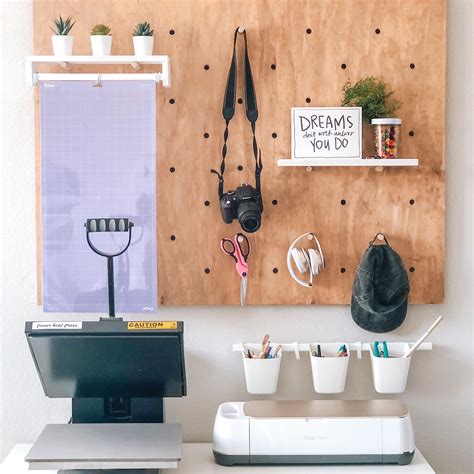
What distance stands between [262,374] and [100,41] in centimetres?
90

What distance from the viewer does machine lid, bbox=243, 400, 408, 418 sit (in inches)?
82.8

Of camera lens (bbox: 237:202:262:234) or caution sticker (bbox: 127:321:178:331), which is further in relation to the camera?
camera lens (bbox: 237:202:262:234)

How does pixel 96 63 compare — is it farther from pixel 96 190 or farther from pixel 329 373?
pixel 329 373

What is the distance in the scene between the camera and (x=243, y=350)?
225cm

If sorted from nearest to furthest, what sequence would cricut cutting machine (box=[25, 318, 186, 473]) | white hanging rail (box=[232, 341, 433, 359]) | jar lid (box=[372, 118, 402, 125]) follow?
cricut cutting machine (box=[25, 318, 186, 473]) → jar lid (box=[372, 118, 402, 125]) → white hanging rail (box=[232, 341, 433, 359])

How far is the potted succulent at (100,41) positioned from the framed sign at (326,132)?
1.56 ft

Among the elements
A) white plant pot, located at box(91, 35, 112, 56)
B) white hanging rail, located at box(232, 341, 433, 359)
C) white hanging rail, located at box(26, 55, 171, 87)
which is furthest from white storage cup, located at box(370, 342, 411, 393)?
white plant pot, located at box(91, 35, 112, 56)

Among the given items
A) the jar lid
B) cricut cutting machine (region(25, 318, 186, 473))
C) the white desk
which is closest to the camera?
cricut cutting machine (region(25, 318, 186, 473))

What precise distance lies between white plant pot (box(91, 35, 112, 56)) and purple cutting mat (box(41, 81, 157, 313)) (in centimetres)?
9

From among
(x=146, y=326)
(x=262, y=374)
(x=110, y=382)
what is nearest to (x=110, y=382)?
(x=110, y=382)

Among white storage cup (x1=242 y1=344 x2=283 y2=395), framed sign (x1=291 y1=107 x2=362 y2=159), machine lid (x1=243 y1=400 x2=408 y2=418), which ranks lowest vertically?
machine lid (x1=243 y1=400 x2=408 y2=418)

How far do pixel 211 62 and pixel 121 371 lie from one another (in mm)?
794

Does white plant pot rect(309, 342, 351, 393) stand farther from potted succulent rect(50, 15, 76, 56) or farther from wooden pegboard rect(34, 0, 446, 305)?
potted succulent rect(50, 15, 76, 56)

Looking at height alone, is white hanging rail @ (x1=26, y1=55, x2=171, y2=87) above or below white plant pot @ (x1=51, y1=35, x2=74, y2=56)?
below
